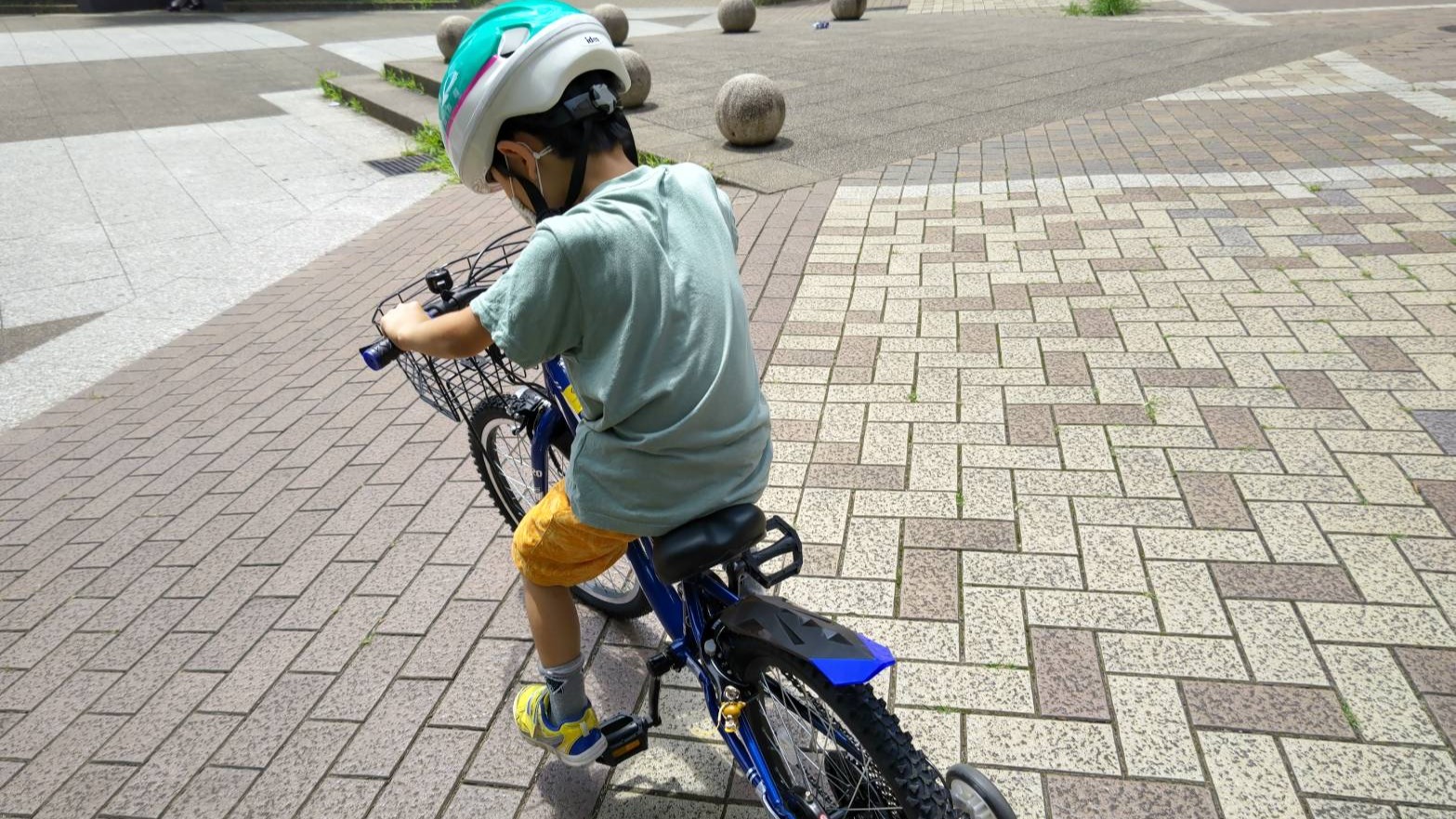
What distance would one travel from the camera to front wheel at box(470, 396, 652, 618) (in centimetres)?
281

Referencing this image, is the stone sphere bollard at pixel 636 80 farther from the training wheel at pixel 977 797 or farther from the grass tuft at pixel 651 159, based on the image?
the training wheel at pixel 977 797

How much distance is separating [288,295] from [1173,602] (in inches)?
227

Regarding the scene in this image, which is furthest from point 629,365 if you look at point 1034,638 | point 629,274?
point 1034,638

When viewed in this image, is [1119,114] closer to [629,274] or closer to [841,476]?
[841,476]

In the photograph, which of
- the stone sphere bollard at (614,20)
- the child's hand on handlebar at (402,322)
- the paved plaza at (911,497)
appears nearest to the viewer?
the child's hand on handlebar at (402,322)

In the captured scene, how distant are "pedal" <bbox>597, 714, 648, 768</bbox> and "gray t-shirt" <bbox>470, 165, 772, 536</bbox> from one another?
670 mm

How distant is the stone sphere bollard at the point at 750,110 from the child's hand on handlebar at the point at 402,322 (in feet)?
21.2

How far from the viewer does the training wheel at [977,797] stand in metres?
1.82

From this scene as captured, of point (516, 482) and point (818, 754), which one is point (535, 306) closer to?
point (818, 754)

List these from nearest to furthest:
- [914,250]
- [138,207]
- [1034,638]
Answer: [1034,638], [914,250], [138,207]

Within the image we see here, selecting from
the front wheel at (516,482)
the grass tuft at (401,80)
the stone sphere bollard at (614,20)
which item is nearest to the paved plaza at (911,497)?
the front wheel at (516,482)

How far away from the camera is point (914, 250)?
5.87m

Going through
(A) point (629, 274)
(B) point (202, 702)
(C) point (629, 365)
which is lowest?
(B) point (202, 702)

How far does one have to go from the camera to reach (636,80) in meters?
9.91
